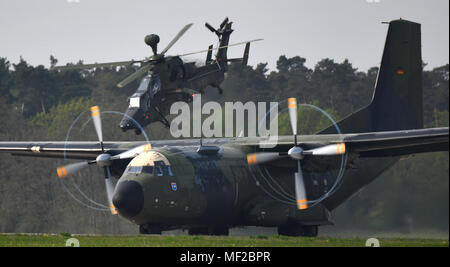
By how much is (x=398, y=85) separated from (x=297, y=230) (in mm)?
8489

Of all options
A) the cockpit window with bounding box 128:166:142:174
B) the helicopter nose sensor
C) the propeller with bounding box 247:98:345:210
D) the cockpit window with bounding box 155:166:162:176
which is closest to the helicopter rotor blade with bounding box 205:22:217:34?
the helicopter nose sensor

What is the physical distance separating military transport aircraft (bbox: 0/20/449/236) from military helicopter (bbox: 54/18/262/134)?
53.9 inches

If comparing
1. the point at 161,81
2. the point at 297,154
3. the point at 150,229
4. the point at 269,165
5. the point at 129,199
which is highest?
the point at 161,81

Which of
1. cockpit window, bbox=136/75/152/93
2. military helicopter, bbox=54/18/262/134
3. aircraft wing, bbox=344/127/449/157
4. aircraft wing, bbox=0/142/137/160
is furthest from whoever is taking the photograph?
aircraft wing, bbox=0/142/137/160

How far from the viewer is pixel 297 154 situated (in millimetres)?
24297

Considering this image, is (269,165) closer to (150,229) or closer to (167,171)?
(167,171)

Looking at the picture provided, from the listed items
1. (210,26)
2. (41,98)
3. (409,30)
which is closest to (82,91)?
(41,98)

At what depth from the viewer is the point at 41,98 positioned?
222 ft

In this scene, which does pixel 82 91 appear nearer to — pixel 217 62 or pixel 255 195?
pixel 217 62

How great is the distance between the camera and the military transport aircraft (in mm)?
23078

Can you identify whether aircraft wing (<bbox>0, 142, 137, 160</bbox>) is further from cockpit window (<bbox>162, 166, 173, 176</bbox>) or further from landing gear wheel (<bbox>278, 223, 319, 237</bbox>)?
landing gear wheel (<bbox>278, 223, 319, 237</bbox>)

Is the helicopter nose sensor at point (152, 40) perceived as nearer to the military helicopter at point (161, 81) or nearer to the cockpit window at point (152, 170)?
the military helicopter at point (161, 81)

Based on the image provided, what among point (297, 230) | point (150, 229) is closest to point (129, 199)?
point (150, 229)

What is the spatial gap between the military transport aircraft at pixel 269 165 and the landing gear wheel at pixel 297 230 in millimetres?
40
